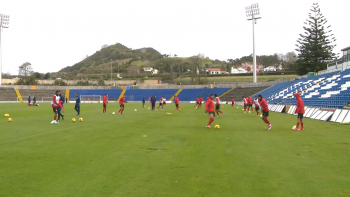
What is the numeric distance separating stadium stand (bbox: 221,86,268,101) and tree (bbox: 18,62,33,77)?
91.1 m

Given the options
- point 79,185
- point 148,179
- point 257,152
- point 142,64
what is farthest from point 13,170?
point 142,64

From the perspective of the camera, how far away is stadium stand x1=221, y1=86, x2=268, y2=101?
194ft

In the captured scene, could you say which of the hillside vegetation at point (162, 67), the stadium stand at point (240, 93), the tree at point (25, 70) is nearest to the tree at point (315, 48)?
the stadium stand at point (240, 93)

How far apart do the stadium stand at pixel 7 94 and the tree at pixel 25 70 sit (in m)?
53.9

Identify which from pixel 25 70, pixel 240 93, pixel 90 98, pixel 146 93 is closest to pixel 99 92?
pixel 90 98

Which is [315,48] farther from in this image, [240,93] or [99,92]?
[99,92]

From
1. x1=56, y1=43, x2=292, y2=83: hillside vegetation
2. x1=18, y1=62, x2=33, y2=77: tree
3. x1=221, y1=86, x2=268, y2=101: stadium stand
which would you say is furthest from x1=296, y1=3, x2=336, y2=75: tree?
x1=18, y1=62, x2=33, y2=77: tree

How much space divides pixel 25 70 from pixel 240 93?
95.7m

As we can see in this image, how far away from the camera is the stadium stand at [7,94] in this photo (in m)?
65.2

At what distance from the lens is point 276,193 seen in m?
4.69

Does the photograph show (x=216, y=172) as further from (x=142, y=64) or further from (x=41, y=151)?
(x=142, y=64)

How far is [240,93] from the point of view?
62.6m

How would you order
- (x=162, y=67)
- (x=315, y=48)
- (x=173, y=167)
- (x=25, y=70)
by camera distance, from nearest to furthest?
1. (x=173, y=167)
2. (x=315, y=48)
3. (x=25, y=70)
4. (x=162, y=67)

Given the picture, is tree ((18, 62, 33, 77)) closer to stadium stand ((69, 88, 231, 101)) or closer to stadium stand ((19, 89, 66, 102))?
stadium stand ((19, 89, 66, 102))
